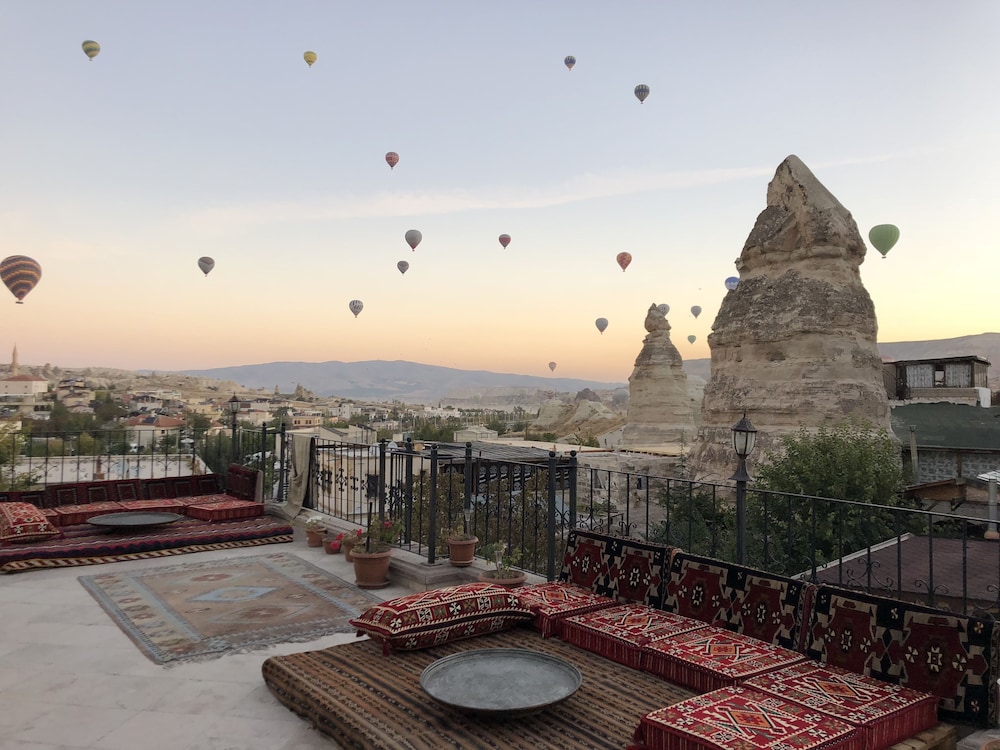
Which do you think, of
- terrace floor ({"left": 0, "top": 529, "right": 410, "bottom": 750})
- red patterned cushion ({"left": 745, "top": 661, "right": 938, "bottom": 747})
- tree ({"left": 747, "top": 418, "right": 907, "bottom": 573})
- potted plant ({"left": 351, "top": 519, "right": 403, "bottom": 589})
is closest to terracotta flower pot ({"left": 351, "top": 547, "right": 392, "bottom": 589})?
potted plant ({"left": 351, "top": 519, "right": 403, "bottom": 589})

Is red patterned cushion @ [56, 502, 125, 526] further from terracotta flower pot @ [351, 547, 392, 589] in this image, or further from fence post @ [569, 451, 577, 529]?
fence post @ [569, 451, 577, 529]

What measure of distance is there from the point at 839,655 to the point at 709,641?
75 centimetres

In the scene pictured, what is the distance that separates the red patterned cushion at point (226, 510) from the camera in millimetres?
9883

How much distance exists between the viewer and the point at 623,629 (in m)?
4.47

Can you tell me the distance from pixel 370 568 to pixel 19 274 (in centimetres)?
2761

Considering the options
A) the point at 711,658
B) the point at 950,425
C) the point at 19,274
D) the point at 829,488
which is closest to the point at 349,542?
the point at 711,658

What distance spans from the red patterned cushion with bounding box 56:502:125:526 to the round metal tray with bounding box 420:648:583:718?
7.78 m

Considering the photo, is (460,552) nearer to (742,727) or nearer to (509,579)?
(509,579)

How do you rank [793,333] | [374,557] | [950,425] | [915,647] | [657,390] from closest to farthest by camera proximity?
[915,647]
[374,557]
[793,333]
[950,425]
[657,390]

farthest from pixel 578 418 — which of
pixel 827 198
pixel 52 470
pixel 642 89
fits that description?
pixel 52 470

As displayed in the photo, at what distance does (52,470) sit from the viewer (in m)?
18.9

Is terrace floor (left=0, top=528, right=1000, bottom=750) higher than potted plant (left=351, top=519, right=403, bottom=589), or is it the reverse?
potted plant (left=351, top=519, right=403, bottom=589)

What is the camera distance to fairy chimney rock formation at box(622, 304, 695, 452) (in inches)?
1670

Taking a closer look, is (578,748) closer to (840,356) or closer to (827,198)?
(840,356)
